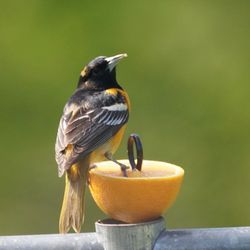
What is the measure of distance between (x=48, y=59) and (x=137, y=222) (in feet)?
8.70

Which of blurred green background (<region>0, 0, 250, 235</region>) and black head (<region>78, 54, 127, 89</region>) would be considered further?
blurred green background (<region>0, 0, 250, 235</region>)

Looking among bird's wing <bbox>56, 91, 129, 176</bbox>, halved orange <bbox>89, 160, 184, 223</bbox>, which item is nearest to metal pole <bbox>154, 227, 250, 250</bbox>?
halved orange <bbox>89, 160, 184, 223</bbox>

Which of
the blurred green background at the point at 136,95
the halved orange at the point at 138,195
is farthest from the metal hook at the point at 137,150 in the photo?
the blurred green background at the point at 136,95

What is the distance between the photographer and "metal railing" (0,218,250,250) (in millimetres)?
2070

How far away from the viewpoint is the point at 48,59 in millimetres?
4805

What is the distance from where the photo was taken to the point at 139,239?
2.13 metres

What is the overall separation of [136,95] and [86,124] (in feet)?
4.79

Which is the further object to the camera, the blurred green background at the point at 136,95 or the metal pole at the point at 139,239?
the blurred green background at the point at 136,95

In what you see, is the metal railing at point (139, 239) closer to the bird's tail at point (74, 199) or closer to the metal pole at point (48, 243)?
the metal pole at point (48, 243)

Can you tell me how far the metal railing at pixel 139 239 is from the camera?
6.79 ft

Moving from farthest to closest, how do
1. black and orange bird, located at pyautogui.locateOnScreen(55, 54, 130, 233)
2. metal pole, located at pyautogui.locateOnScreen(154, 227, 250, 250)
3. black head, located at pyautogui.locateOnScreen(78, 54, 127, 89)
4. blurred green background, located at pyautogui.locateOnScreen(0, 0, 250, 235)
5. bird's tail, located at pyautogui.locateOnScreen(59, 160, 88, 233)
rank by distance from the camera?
1. blurred green background, located at pyautogui.locateOnScreen(0, 0, 250, 235)
2. black head, located at pyautogui.locateOnScreen(78, 54, 127, 89)
3. black and orange bird, located at pyautogui.locateOnScreen(55, 54, 130, 233)
4. bird's tail, located at pyautogui.locateOnScreen(59, 160, 88, 233)
5. metal pole, located at pyautogui.locateOnScreen(154, 227, 250, 250)

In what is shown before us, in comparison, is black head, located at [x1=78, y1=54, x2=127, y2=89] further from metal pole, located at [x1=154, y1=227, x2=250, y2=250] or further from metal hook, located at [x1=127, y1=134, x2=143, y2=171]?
metal pole, located at [x1=154, y1=227, x2=250, y2=250]

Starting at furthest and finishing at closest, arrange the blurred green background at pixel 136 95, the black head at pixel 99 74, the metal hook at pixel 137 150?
the blurred green background at pixel 136 95
the black head at pixel 99 74
the metal hook at pixel 137 150

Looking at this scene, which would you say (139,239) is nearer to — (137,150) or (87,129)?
(137,150)
